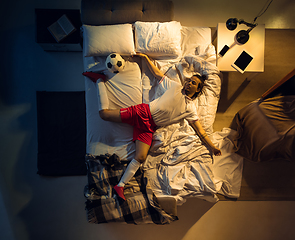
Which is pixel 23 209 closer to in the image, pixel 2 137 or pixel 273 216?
pixel 2 137

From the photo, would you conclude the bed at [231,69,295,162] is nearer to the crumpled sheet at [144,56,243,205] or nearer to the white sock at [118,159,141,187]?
the crumpled sheet at [144,56,243,205]

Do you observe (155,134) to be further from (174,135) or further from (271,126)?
(271,126)

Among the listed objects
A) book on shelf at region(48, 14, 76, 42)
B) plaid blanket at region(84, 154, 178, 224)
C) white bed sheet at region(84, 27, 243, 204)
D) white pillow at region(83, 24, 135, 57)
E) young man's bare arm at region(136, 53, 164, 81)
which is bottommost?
plaid blanket at region(84, 154, 178, 224)

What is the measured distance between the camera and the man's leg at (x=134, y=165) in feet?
5.57

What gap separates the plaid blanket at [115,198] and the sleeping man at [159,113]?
0.14 metres

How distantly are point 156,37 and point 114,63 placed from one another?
602 mm

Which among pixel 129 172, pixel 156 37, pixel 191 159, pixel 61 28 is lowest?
pixel 129 172

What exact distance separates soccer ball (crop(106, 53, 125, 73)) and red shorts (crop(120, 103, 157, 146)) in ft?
1.52

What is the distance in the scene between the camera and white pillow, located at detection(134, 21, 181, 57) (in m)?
1.90

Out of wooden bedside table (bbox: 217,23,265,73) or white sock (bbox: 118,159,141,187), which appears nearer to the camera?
white sock (bbox: 118,159,141,187)

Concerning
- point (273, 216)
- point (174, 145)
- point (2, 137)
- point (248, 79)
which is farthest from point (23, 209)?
point (248, 79)

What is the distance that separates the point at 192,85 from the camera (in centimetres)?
180

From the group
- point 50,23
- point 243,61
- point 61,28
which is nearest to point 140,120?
point 243,61

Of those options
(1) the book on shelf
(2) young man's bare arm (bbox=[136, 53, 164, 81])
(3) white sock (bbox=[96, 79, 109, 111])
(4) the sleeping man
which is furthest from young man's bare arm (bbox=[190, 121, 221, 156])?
(1) the book on shelf
